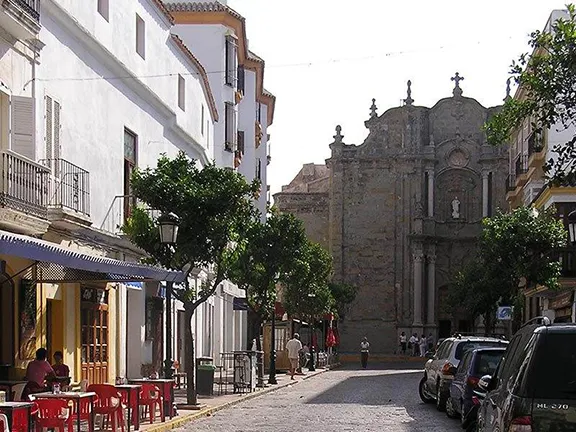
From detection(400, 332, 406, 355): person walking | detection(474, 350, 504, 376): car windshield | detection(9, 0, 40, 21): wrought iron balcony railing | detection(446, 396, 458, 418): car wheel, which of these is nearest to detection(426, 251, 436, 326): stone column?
detection(400, 332, 406, 355): person walking

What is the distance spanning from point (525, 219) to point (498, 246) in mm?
1301

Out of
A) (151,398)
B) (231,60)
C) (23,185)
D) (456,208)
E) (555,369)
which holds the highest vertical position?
(231,60)

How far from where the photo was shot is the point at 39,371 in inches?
687

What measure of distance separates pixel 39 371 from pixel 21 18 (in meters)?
5.81

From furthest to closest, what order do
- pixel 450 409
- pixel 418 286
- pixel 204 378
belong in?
pixel 418 286, pixel 204 378, pixel 450 409

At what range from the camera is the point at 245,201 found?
77.1ft

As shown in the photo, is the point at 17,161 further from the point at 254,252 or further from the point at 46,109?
the point at 254,252

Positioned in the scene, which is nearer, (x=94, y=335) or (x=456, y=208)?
(x=94, y=335)

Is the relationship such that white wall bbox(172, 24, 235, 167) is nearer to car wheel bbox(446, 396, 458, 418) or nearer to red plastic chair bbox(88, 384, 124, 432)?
car wheel bbox(446, 396, 458, 418)

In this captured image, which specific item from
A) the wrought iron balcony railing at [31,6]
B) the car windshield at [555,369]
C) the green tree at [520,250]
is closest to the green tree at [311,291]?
the green tree at [520,250]

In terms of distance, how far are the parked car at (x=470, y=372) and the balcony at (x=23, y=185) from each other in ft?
26.0

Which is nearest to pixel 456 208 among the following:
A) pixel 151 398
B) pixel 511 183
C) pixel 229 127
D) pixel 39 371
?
pixel 511 183

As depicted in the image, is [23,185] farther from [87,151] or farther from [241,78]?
[241,78]

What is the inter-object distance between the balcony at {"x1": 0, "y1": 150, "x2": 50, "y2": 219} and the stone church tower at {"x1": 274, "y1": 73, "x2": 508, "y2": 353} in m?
53.9
